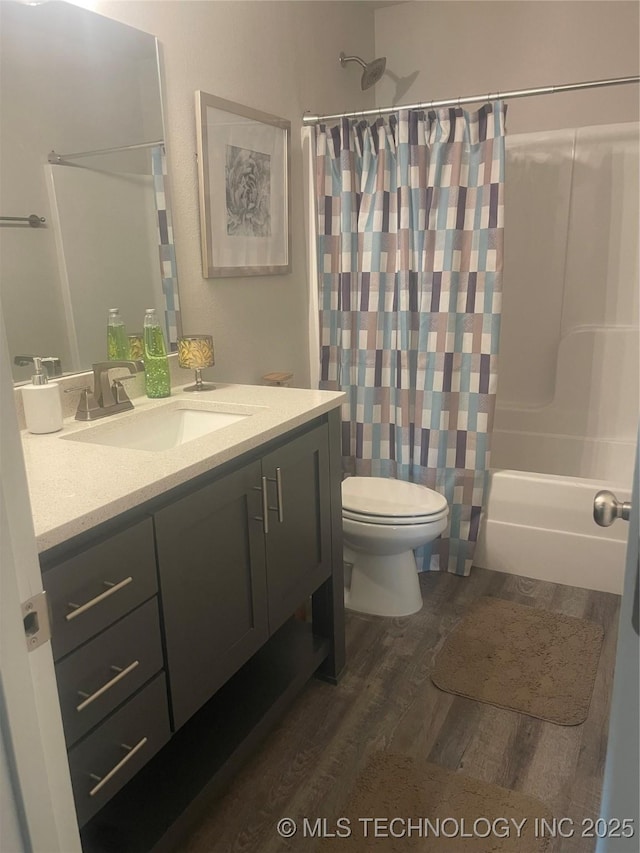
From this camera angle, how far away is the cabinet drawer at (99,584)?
1.03m

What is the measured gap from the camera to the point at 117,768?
117 centimetres

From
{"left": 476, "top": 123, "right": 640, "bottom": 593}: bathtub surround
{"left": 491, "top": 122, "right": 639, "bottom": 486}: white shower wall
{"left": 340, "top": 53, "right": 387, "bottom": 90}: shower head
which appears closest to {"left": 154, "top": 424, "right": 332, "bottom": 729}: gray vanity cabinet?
{"left": 476, "top": 123, "right": 640, "bottom": 593}: bathtub surround

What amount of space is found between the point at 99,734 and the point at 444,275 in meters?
1.89

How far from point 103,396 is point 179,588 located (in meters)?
0.66

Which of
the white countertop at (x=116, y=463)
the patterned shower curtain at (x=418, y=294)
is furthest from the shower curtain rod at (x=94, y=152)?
the patterned shower curtain at (x=418, y=294)

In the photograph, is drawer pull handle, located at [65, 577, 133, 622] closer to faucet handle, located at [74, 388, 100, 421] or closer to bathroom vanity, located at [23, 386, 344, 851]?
bathroom vanity, located at [23, 386, 344, 851]

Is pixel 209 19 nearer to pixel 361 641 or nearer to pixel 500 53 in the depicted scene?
pixel 500 53

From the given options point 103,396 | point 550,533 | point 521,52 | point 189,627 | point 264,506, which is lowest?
point 550,533

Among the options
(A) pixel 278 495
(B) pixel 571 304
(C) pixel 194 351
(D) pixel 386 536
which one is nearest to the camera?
(A) pixel 278 495

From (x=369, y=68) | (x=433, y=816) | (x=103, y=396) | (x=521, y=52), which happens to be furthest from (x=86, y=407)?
(x=521, y=52)

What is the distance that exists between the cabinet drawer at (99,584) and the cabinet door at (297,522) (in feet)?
1.36

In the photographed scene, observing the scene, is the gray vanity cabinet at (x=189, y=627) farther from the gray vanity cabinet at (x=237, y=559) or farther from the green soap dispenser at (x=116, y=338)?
the green soap dispenser at (x=116, y=338)

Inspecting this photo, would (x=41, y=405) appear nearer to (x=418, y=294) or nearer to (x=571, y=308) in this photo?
(x=418, y=294)

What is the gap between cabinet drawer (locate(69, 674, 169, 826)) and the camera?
1.10 meters
